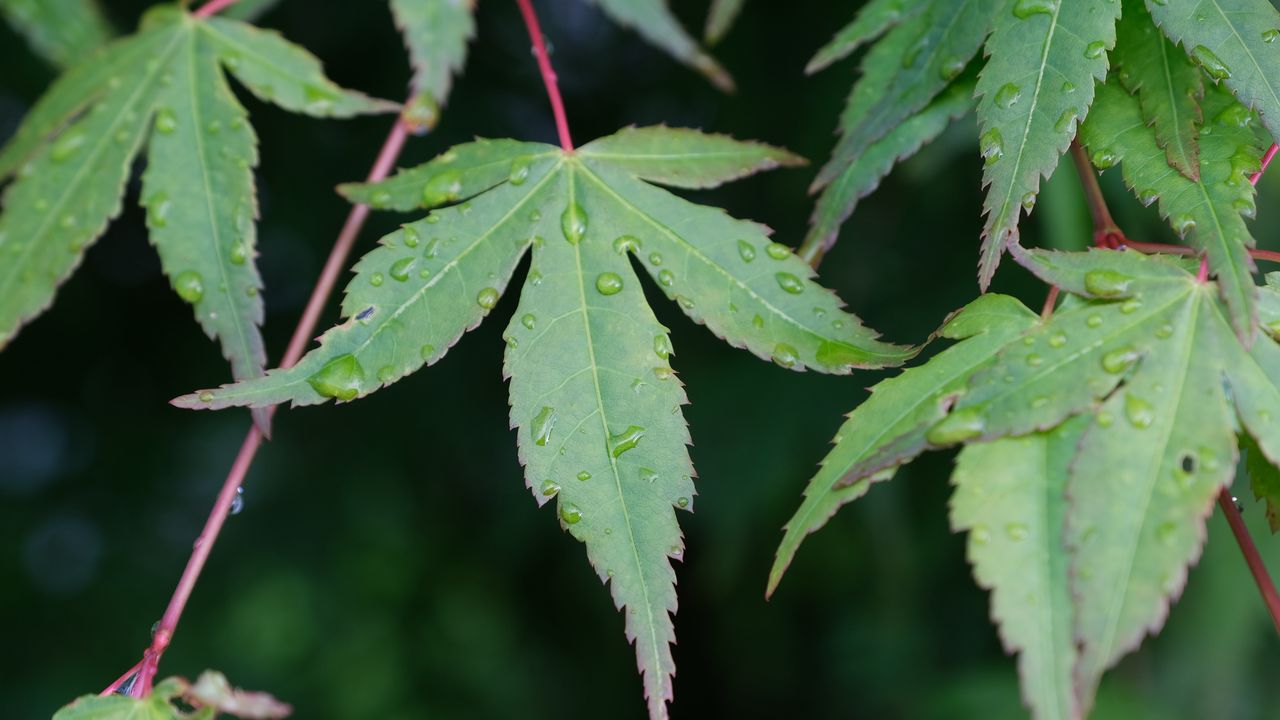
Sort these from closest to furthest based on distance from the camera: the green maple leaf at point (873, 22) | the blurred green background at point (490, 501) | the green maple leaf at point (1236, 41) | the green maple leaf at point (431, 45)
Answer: the green maple leaf at point (1236, 41)
the green maple leaf at point (873, 22)
the green maple leaf at point (431, 45)
the blurred green background at point (490, 501)

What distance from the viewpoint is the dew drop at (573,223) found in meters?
0.91

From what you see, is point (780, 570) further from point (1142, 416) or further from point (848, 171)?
point (848, 171)

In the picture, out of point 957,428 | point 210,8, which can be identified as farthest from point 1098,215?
point 210,8

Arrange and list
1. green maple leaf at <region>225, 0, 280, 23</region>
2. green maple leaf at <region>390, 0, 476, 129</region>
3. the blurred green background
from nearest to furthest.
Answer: green maple leaf at <region>390, 0, 476, 129</region> → green maple leaf at <region>225, 0, 280, 23</region> → the blurred green background

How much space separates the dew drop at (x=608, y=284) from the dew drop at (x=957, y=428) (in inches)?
12.3

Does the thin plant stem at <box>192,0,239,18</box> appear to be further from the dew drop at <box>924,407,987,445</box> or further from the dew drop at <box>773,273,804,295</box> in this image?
the dew drop at <box>924,407,987,445</box>

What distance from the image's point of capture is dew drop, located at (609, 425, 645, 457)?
30.8 inches

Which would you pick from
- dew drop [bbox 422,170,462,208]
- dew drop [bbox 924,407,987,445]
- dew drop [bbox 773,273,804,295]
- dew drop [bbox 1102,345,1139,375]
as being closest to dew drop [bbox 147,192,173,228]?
dew drop [bbox 422,170,462,208]

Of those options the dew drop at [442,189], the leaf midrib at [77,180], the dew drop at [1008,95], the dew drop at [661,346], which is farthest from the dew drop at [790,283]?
the leaf midrib at [77,180]

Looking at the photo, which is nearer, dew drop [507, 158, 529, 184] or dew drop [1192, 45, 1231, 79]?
dew drop [1192, 45, 1231, 79]

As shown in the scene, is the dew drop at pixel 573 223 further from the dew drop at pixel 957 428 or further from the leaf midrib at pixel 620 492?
the dew drop at pixel 957 428

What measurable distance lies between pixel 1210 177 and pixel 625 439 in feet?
1.60

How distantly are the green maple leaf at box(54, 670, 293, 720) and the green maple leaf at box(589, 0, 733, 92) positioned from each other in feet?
2.71

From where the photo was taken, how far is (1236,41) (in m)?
0.74
